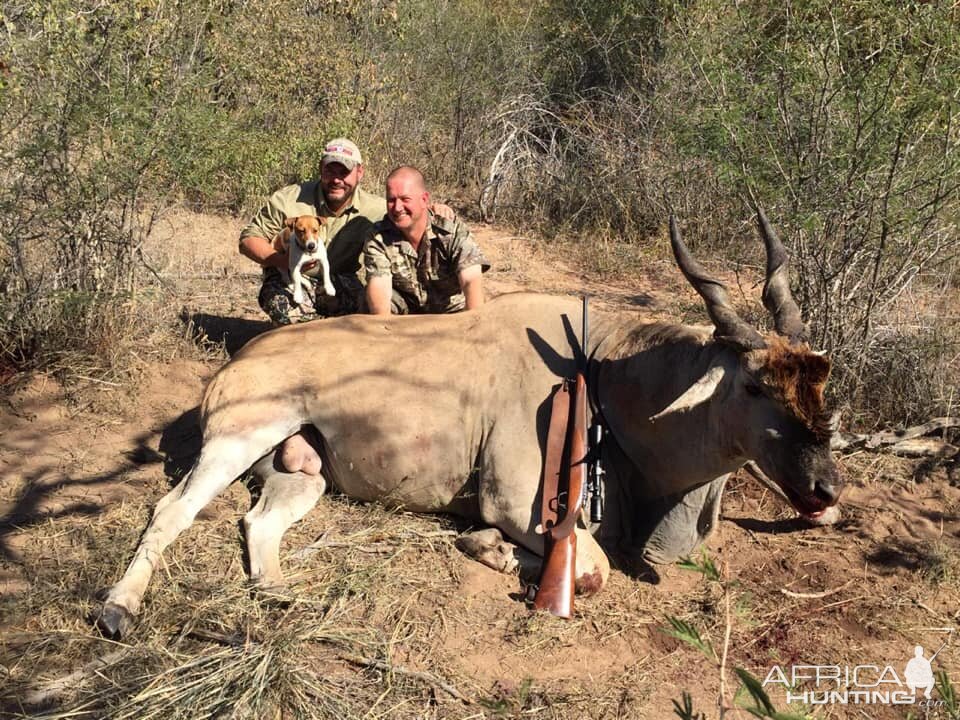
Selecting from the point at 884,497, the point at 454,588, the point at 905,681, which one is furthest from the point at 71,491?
the point at 884,497

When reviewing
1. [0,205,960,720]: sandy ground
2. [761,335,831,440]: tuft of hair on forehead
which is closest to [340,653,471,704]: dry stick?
[0,205,960,720]: sandy ground

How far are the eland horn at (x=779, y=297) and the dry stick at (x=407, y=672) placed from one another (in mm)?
1917

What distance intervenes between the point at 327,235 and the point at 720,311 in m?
3.46

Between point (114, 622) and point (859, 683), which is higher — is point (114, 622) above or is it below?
above

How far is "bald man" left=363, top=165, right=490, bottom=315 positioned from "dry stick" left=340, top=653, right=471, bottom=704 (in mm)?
2508

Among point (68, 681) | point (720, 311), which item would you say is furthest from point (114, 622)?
point (720, 311)

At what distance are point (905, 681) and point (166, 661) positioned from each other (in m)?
2.91

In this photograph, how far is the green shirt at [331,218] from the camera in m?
6.60

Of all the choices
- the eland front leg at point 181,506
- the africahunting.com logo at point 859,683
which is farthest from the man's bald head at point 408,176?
the africahunting.com logo at point 859,683

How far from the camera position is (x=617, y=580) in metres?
4.41

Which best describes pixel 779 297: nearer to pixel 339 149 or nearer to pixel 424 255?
pixel 424 255

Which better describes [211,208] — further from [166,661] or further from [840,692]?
[840,692]

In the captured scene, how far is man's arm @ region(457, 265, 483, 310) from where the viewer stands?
578cm

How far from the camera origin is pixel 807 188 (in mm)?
5707
